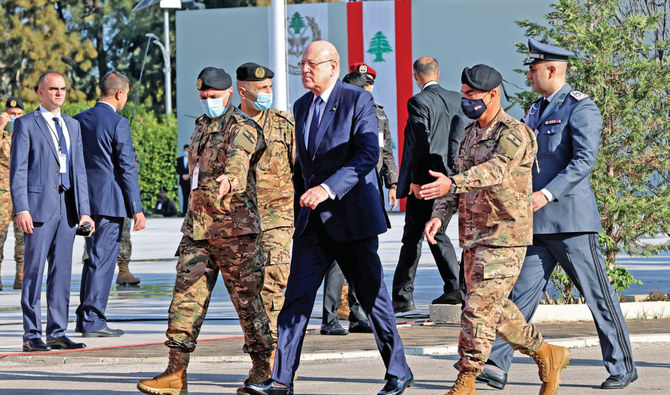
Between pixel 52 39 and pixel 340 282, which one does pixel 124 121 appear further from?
pixel 52 39

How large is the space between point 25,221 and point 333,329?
2.47 m

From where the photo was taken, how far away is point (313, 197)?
6480 millimetres

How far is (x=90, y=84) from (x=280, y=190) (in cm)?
5638

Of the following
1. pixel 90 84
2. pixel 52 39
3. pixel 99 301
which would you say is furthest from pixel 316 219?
pixel 90 84

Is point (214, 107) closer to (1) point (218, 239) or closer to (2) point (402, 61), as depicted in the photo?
(1) point (218, 239)

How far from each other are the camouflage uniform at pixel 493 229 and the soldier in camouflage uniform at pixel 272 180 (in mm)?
1483

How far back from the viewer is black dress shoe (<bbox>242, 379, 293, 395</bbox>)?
262 inches

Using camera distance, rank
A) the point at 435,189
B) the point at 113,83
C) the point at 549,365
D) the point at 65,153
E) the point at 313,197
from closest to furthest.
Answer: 1. the point at 435,189
2. the point at 313,197
3. the point at 549,365
4. the point at 65,153
5. the point at 113,83

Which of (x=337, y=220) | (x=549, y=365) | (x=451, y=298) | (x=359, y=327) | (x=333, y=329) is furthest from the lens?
(x=451, y=298)

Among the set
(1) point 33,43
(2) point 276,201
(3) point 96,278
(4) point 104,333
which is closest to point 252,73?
(2) point 276,201

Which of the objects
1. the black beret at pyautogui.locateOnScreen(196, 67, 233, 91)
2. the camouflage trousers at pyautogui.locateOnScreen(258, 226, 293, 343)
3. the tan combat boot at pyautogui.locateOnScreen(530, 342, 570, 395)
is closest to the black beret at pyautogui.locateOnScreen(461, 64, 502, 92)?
the black beret at pyautogui.locateOnScreen(196, 67, 233, 91)

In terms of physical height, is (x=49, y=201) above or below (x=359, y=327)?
above

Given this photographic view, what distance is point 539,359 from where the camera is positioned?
22.0 feet

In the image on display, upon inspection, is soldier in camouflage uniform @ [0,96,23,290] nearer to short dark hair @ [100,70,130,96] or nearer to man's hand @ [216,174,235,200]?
short dark hair @ [100,70,130,96]
